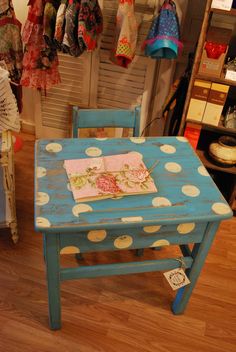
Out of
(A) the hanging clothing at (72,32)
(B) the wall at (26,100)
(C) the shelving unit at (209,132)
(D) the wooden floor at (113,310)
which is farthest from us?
(B) the wall at (26,100)

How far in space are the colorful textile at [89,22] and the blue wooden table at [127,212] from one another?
2.39ft

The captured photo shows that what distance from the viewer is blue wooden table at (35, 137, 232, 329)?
114 cm

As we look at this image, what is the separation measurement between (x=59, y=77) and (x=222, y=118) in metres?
1.09

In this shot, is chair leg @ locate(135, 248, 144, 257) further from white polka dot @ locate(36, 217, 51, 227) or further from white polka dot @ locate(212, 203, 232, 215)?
white polka dot @ locate(36, 217, 51, 227)

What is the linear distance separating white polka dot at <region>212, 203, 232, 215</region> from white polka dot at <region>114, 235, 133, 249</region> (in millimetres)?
322

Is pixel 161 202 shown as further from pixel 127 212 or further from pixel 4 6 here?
pixel 4 6

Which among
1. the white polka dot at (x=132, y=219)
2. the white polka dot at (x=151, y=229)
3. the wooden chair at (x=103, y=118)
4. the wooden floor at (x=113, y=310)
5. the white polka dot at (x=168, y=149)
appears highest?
the wooden chair at (x=103, y=118)

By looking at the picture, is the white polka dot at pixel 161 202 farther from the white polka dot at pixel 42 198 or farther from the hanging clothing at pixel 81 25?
the hanging clothing at pixel 81 25

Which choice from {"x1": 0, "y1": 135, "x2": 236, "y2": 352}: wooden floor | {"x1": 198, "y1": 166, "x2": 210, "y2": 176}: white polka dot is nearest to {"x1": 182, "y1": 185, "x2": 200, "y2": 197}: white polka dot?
{"x1": 198, "y1": 166, "x2": 210, "y2": 176}: white polka dot

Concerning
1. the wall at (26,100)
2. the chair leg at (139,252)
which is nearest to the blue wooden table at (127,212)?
the chair leg at (139,252)

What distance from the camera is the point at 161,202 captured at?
4.00 feet

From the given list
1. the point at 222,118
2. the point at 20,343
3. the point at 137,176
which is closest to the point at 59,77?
the point at 222,118

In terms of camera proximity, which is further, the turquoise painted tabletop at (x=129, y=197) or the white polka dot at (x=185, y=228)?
the white polka dot at (x=185, y=228)

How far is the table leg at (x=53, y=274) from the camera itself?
1.18 meters
